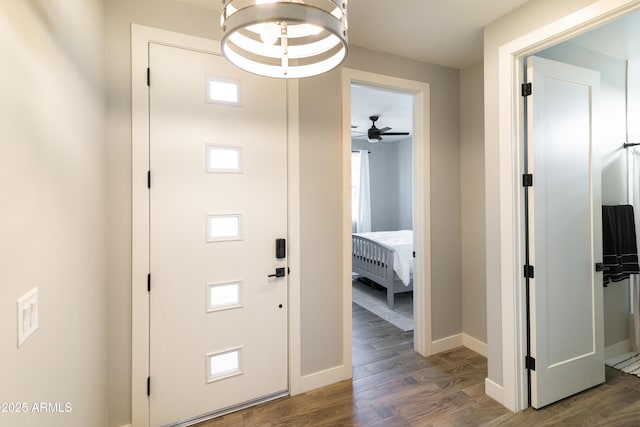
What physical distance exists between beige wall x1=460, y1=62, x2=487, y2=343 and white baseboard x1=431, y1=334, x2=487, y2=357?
45 mm

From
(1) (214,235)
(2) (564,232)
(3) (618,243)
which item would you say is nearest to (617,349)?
(3) (618,243)

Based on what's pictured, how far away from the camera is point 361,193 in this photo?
716 cm

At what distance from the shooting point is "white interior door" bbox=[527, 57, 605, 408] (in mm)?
2068

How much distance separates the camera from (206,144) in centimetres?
199

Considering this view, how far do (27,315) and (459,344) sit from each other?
323 centimetres

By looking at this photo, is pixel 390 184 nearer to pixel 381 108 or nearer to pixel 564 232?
pixel 381 108

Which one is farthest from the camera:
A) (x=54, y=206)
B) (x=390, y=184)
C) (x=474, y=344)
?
(x=390, y=184)

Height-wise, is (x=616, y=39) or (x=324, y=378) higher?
(x=616, y=39)

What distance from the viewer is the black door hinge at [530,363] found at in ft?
6.84

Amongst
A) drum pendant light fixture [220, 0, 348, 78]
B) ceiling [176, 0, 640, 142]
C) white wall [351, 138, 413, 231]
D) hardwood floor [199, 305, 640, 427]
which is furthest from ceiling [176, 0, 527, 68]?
white wall [351, 138, 413, 231]

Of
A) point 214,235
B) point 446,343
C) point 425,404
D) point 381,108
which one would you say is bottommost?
point 425,404

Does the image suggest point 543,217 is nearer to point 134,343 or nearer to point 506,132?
point 506,132

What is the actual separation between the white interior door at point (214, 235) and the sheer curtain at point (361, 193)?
16.6 feet


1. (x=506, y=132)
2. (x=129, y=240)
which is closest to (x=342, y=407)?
(x=129, y=240)
